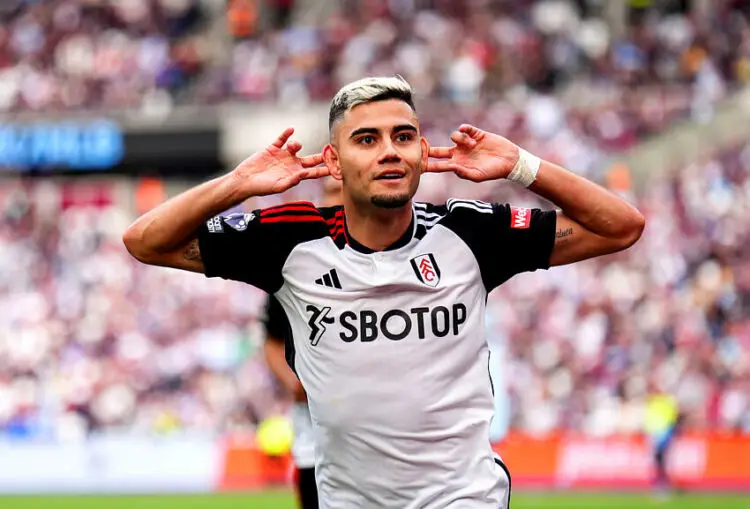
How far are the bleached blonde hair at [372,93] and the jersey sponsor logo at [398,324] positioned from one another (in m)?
0.80

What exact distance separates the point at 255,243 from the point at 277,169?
32cm

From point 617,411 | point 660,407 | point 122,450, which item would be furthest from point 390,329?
point 122,450

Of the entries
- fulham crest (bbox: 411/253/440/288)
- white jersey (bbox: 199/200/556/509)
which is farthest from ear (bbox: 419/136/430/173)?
fulham crest (bbox: 411/253/440/288)

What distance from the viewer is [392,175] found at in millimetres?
5754

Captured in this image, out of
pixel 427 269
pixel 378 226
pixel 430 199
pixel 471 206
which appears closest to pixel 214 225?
pixel 378 226

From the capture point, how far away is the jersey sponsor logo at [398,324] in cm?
579

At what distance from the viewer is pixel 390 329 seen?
5781 millimetres

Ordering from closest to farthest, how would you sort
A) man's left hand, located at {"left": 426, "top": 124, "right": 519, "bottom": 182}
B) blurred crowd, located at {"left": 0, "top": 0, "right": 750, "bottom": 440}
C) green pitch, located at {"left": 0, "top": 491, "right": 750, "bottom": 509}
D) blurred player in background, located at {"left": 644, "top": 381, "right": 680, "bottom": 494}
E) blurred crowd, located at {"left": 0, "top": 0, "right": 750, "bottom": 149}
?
man's left hand, located at {"left": 426, "top": 124, "right": 519, "bottom": 182} < green pitch, located at {"left": 0, "top": 491, "right": 750, "bottom": 509} < blurred player in background, located at {"left": 644, "top": 381, "right": 680, "bottom": 494} < blurred crowd, located at {"left": 0, "top": 0, "right": 750, "bottom": 440} < blurred crowd, located at {"left": 0, "top": 0, "right": 750, "bottom": 149}

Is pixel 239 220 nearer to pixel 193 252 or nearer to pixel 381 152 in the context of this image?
pixel 193 252

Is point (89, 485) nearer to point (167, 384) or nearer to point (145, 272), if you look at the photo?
point (167, 384)

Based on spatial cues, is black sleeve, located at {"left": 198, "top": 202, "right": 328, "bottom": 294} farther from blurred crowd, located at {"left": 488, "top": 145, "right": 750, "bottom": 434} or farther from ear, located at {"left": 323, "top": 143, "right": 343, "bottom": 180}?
blurred crowd, located at {"left": 488, "top": 145, "right": 750, "bottom": 434}

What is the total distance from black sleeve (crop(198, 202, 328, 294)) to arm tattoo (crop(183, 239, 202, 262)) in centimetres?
2

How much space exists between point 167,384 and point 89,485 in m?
2.38

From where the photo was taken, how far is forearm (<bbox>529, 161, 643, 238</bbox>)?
6.06 meters
